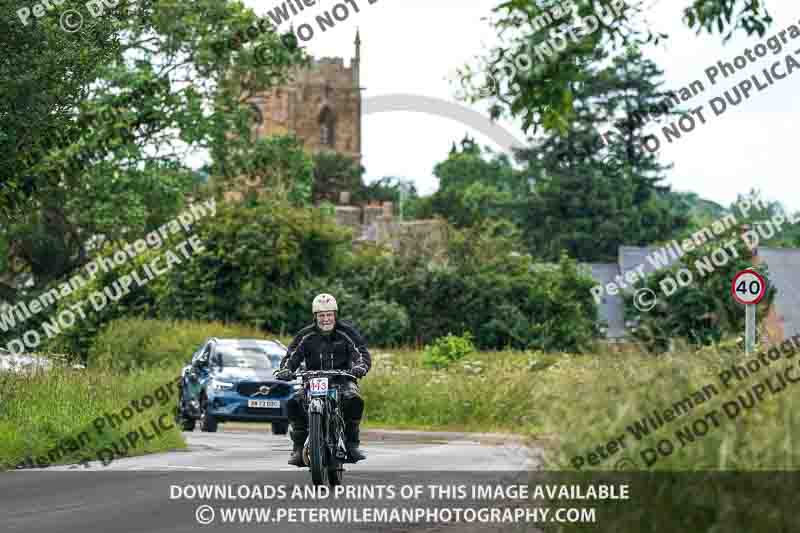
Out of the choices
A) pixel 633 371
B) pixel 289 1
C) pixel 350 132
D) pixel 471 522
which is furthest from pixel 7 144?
pixel 350 132

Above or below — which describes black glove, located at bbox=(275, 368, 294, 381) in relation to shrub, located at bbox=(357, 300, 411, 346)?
below

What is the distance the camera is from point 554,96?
Answer: 36.0 ft

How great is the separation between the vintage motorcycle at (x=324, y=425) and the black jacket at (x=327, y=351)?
17 cm

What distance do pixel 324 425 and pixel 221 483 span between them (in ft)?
5.75

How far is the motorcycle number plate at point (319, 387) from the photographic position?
14.8 m

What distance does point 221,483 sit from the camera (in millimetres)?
15930

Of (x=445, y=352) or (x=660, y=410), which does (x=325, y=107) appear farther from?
(x=660, y=410)

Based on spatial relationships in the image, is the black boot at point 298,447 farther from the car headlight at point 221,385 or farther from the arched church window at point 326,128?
the arched church window at point 326,128

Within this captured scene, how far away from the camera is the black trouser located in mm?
15062

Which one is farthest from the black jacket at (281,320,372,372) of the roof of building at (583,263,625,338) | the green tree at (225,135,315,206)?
the roof of building at (583,263,625,338)

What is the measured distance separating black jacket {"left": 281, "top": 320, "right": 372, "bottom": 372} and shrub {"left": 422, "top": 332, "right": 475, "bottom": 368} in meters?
20.8

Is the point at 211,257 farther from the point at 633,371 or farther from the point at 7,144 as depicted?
the point at 633,371

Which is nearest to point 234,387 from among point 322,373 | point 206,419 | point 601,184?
point 206,419

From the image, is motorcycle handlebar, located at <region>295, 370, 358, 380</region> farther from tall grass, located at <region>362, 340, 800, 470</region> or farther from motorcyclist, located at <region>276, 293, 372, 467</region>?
tall grass, located at <region>362, 340, 800, 470</region>
